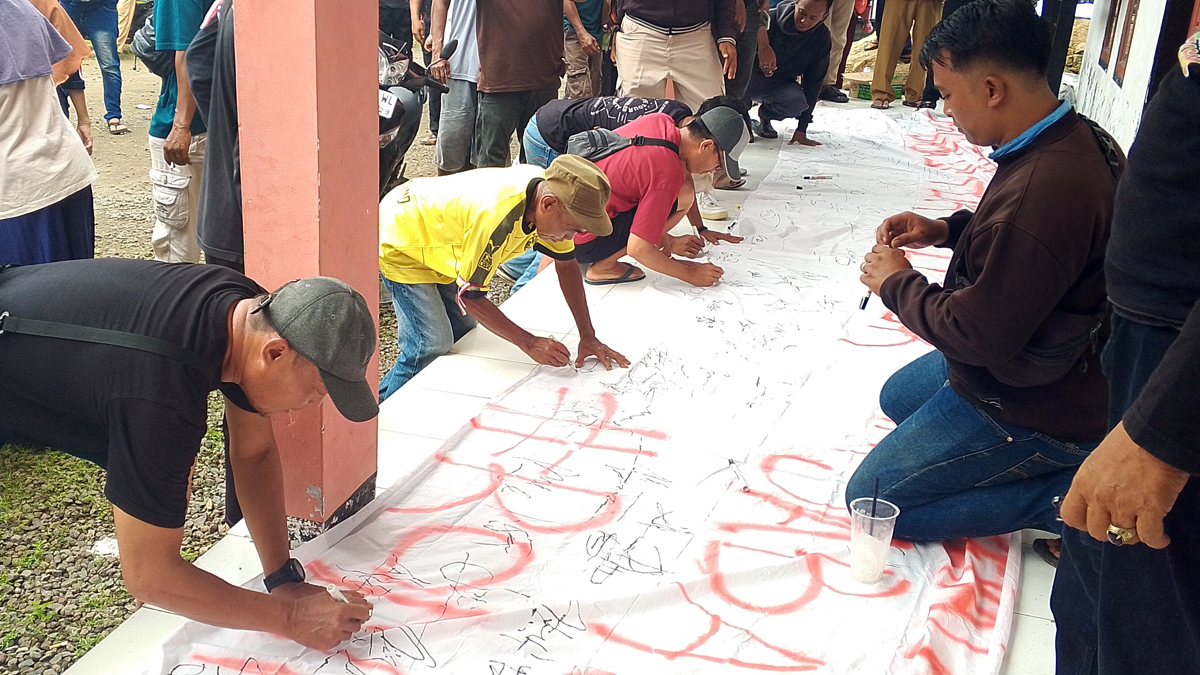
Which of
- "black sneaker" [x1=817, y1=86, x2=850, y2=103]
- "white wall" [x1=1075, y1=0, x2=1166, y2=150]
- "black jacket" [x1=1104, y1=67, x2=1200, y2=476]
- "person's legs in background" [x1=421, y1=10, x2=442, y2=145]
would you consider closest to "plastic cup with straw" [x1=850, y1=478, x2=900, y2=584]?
"black jacket" [x1=1104, y1=67, x2=1200, y2=476]

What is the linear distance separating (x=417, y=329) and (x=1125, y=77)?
176 inches

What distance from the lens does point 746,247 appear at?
466 cm

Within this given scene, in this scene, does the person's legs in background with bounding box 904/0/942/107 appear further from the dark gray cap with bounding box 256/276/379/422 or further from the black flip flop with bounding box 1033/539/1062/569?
the dark gray cap with bounding box 256/276/379/422

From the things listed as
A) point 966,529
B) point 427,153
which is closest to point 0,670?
point 966,529

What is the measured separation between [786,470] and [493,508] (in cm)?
83

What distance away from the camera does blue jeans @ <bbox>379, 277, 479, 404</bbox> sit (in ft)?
10.4

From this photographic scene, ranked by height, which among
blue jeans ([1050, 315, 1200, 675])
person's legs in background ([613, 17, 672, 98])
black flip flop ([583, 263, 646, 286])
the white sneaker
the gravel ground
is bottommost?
the gravel ground

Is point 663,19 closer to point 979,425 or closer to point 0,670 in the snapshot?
point 979,425

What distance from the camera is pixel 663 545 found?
233cm

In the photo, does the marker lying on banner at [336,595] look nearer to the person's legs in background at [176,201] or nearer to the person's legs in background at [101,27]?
the person's legs in background at [176,201]

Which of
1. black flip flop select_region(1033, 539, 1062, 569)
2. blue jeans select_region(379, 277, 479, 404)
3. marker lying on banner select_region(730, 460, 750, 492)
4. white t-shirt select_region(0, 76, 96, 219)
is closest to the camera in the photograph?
black flip flop select_region(1033, 539, 1062, 569)

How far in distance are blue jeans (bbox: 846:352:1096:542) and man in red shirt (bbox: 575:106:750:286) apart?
157cm

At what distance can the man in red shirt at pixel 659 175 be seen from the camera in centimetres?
369

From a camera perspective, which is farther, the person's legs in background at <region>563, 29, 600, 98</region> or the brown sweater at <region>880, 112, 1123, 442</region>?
the person's legs in background at <region>563, 29, 600, 98</region>
